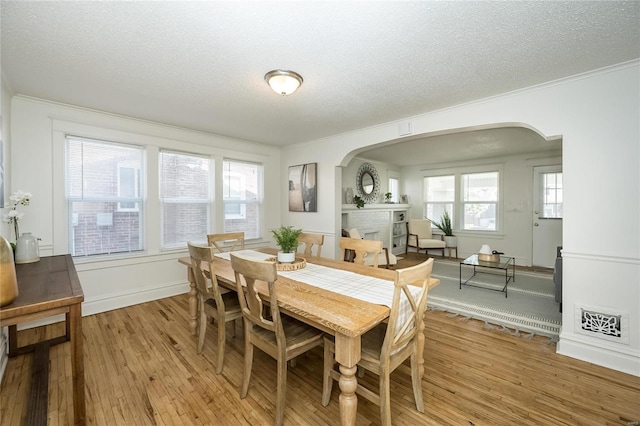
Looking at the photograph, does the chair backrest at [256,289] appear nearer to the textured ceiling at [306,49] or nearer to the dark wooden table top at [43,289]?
the dark wooden table top at [43,289]

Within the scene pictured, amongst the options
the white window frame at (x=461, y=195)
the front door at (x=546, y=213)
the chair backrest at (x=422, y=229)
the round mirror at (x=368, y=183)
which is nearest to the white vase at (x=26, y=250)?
the round mirror at (x=368, y=183)

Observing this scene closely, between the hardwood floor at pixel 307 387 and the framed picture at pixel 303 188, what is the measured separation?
7.99ft

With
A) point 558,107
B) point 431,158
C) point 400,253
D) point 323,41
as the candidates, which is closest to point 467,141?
point 431,158

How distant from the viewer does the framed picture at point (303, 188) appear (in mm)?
4426

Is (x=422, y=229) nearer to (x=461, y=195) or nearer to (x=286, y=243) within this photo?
(x=461, y=195)

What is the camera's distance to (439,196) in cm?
681

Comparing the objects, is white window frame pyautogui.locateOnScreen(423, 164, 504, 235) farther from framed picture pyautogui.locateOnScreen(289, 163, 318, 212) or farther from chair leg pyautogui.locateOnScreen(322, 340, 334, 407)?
chair leg pyautogui.locateOnScreen(322, 340, 334, 407)

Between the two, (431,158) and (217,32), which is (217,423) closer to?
(217,32)

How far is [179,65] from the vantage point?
6.76 feet

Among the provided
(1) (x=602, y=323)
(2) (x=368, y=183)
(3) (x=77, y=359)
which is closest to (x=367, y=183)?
(2) (x=368, y=183)

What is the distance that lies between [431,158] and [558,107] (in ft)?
12.3

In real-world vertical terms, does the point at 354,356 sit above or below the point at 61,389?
above

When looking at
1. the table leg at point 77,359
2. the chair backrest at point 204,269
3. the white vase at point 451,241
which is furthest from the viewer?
the white vase at point 451,241

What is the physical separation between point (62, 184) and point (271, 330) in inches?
119
